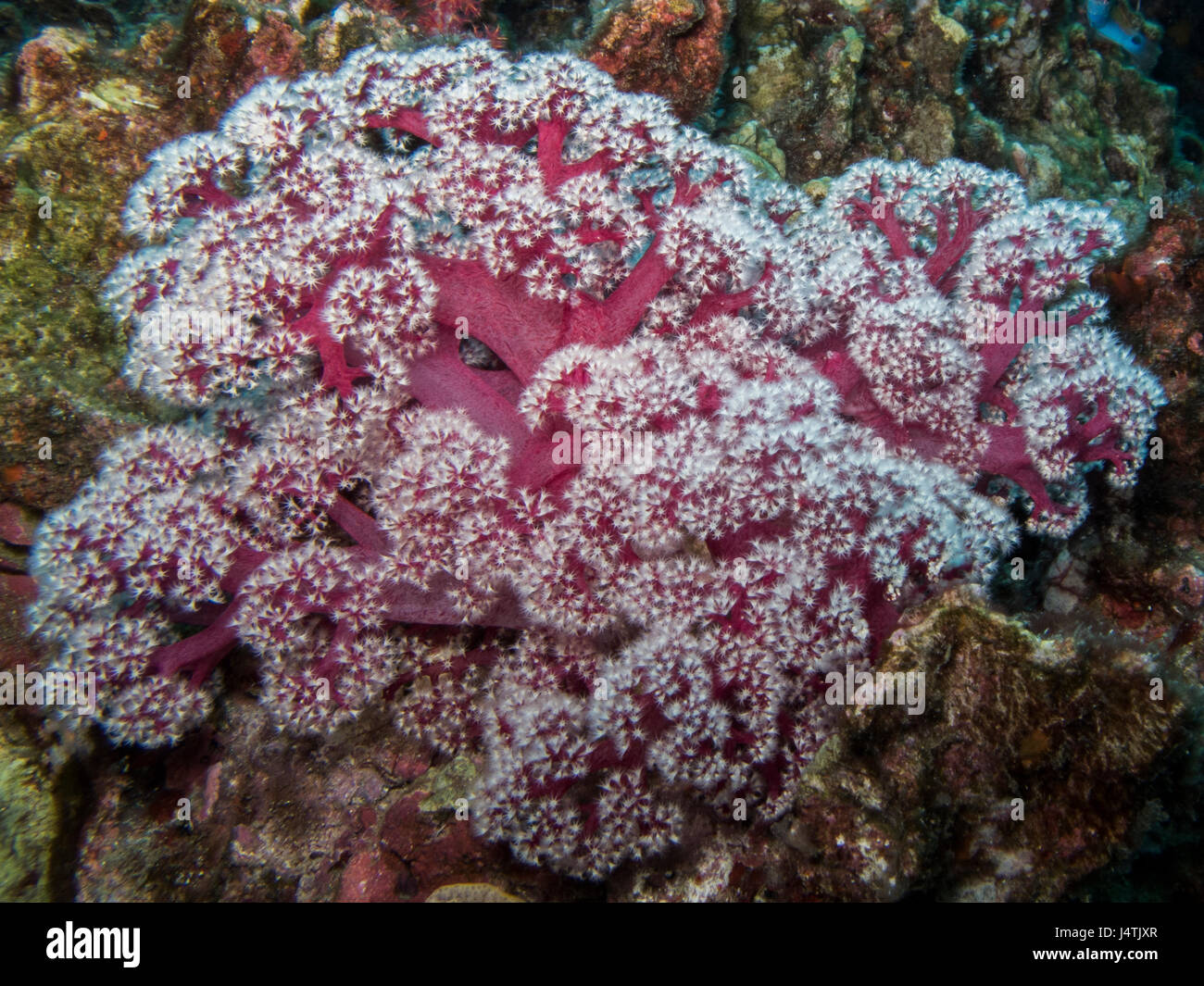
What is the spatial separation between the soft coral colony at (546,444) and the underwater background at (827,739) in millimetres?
365

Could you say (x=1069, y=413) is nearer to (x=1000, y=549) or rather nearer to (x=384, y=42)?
(x=1000, y=549)

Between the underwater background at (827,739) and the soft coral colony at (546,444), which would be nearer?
the underwater background at (827,739)

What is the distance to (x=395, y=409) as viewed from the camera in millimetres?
3719

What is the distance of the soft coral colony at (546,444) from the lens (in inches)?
127

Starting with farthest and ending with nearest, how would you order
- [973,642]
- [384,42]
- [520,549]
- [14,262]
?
1. [384,42]
2. [14,262]
3. [520,549]
4. [973,642]

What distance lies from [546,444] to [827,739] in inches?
82.5

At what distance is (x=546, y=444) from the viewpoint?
11.7ft

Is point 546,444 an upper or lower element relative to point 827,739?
upper

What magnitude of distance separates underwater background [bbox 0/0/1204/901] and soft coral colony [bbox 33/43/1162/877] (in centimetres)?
37

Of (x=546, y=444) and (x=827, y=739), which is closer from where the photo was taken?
(x=827, y=739)

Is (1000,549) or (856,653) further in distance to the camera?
(1000,549)

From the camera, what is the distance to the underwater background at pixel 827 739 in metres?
2.72

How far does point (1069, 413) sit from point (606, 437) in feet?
9.10
